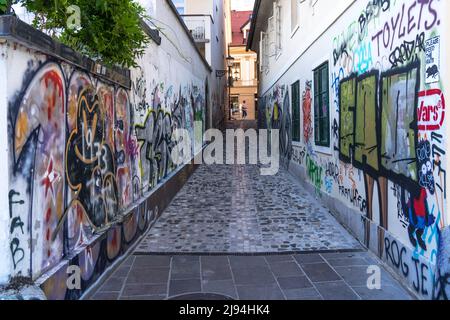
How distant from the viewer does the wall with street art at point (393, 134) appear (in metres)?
3.68

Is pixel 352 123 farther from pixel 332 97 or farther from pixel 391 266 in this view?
pixel 391 266

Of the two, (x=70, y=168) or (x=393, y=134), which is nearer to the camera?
(x=70, y=168)

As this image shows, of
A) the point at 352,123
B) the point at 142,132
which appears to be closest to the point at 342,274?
the point at 352,123

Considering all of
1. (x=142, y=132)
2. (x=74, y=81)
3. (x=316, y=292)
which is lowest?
(x=316, y=292)

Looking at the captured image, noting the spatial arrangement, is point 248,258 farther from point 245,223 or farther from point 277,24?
point 277,24

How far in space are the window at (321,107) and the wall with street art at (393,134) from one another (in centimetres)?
26

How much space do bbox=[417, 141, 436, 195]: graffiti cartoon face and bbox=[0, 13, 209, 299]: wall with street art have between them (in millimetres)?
3118

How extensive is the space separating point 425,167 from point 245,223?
11.6ft

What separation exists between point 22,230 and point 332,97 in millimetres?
5587

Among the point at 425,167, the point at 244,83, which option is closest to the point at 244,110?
the point at 244,83

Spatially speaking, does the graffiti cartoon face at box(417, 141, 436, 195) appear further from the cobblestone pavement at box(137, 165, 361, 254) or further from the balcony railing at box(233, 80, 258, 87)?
the balcony railing at box(233, 80, 258, 87)

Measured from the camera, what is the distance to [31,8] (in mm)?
4125

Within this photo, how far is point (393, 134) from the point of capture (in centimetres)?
466

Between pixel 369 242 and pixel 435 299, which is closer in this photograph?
pixel 435 299
